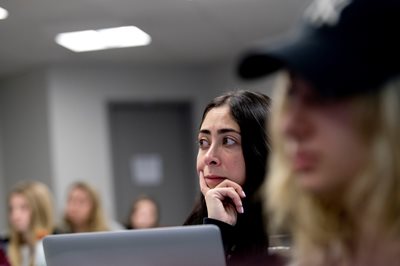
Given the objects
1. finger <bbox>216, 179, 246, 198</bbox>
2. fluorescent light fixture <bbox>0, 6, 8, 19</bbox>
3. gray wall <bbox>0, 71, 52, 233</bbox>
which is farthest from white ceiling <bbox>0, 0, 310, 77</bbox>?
finger <bbox>216, 179, 246, 198</bbox>

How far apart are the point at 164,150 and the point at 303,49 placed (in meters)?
6.37

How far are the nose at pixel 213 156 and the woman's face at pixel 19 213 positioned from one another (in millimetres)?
2330

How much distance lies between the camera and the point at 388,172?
0.76 meters

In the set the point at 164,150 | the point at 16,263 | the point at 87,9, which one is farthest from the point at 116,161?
the point at 16,263

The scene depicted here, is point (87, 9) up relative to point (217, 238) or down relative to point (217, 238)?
up

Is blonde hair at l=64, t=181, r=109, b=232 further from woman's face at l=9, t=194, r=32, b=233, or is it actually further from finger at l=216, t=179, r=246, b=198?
finger at l=216, t=179, r=246, b=198

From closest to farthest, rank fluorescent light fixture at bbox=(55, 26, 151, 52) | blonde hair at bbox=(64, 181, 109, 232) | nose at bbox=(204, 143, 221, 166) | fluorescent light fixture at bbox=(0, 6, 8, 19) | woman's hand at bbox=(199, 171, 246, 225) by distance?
woman's hand at bbox=(199, 171, 246, 225), nose at bbox=(204, 143, 221, 166), blonde hair at bbox=(64, 181, 109, 232), fluorescent light fixture at bbox=(0, 6, 8, 19), fluorescent light fixture at bbox=(55, 26, 151, 52)

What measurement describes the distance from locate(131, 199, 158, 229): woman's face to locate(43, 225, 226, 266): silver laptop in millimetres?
3896

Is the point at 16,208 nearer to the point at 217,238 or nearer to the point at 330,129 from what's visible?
the point at 217,238

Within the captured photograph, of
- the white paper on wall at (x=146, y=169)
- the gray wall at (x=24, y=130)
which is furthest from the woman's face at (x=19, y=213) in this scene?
the white paper on wall at (x=146, y=169)

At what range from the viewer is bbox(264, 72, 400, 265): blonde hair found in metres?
0.76

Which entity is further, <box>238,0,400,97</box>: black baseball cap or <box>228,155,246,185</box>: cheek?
<box>228,155,246,185</box>: cheek

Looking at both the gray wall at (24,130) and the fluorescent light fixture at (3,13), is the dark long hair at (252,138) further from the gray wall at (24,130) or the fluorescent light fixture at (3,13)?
the gray wall at (24,130)

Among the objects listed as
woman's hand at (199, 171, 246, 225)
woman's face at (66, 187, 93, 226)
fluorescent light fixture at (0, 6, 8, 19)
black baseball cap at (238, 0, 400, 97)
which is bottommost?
woman's face at (66, 187, 93, 226)
